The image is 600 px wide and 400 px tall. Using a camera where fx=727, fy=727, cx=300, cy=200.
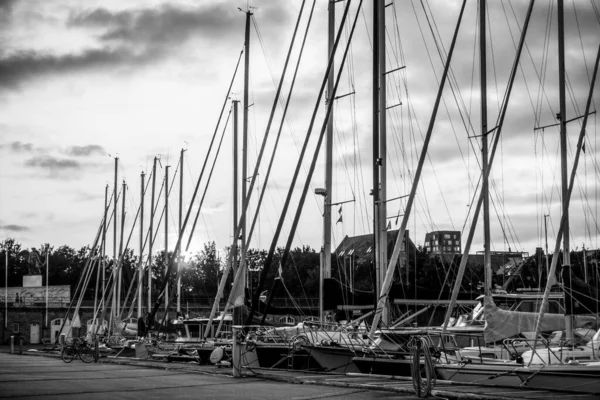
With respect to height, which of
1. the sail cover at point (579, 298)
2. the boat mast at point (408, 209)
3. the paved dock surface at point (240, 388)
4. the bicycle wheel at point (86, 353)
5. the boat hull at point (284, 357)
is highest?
the boat mast at point (408, 209)

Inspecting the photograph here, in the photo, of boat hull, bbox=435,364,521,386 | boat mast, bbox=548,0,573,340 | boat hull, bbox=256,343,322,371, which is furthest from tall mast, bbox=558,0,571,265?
boat hull, bbox=256,343,322,371

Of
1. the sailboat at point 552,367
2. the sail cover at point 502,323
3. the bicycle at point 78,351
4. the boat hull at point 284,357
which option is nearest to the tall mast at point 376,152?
the boat hull at point 284,357

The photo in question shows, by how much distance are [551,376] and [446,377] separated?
2.85 metres

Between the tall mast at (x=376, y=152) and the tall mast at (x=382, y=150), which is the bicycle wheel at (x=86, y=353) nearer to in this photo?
the tall mast at (x=376, y=152)

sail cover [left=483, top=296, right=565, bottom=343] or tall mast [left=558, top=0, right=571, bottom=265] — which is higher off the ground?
tall mast [left=558, top=0, right=571, bottom=265]

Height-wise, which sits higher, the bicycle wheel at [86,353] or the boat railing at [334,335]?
the boat railing at [334,335]

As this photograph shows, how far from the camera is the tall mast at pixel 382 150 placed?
23.0 m

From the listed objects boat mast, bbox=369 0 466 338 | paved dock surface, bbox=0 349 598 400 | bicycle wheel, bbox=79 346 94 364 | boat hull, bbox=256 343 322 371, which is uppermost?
boat mast, bbox=369 0 466 338

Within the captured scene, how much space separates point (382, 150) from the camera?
80.3 feet

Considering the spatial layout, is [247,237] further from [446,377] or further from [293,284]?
[293,284]

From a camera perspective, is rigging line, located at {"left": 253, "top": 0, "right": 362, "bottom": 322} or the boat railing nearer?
the boat railing

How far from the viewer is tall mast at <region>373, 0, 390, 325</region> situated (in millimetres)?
23000

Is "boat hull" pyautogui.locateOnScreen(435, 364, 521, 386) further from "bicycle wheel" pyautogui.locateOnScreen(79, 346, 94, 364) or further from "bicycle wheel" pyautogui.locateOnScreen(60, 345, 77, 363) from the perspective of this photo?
"bicycle wheel" pyautogui.locateOnScreen(60, 345, 77, 363)

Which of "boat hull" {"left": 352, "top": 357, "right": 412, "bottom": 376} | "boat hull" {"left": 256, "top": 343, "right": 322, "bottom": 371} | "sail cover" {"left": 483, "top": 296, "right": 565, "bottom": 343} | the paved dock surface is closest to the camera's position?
the paved dock surface
